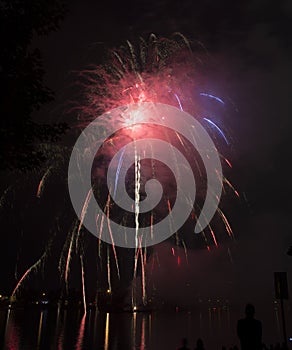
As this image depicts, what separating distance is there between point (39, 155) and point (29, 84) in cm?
169

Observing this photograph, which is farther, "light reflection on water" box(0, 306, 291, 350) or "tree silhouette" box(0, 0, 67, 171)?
"light reflection on water" box(0, 306, 291, 350)

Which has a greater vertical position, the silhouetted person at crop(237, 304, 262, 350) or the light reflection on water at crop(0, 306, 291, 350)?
the silhouetted person at crop(237, 304, 262, 350)

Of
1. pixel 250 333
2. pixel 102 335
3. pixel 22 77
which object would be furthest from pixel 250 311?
pixel 102 335

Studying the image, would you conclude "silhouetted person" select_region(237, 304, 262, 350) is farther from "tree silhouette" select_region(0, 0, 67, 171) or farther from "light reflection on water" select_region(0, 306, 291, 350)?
"light reflection on water" select_region(0, 306, 291, 350)

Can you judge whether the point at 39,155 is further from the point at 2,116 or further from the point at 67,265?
the point at 67,265

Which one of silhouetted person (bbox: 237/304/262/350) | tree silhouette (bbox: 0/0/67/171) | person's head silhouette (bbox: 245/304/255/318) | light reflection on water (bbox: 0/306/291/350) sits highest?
tree silhouette (bbox: 0/0/67/171)

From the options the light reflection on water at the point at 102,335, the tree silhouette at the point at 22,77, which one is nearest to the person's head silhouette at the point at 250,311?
the tree silhouette at the point at 22,77

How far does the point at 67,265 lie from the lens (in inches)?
1062

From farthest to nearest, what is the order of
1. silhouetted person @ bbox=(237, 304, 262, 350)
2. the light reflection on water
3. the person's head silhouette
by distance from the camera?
the light reflection on water
the person's head silhouette
silhouetted person @ bbox=(237, 304, 262, 350)

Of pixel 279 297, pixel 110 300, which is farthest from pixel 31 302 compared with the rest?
pixel 279 297

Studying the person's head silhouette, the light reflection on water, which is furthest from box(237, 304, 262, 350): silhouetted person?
the light reflection on water

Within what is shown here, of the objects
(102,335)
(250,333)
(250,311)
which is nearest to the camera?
(250,333)

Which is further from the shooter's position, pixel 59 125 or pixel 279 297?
pixel 279 297

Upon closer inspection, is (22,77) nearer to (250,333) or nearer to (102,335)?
(250,333)
